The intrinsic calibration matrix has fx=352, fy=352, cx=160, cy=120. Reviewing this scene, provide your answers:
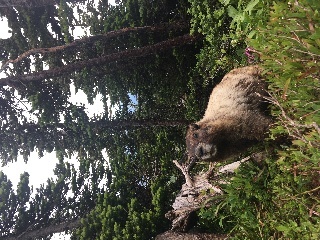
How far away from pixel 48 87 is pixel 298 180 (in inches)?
363

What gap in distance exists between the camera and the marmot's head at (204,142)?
557 centimetres

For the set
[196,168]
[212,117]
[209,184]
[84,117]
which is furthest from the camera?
[84,117]

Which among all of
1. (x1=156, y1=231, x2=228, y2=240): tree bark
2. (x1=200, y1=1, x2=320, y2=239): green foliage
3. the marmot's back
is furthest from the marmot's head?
(x1=156, y1=231, x2=228, y2=240): tree bark

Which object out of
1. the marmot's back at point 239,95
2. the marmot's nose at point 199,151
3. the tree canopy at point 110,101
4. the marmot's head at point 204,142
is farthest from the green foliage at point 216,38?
the marmot's nose at point 199,151

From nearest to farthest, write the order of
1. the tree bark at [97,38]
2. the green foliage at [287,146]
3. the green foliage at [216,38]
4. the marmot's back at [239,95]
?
the green foliage at [287,146]
the marmot's back at [239,95]
the green foliage at [216,38]
the tree bark at [97,38]

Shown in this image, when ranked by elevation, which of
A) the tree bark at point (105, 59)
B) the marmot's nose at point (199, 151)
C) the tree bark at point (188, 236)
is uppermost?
the tree bark at point (105, 59)

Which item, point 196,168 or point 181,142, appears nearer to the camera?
point 196,168

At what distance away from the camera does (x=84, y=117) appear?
12008 millimetres

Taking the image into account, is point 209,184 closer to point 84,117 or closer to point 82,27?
point 84,117

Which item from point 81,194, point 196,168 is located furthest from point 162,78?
point 81,194

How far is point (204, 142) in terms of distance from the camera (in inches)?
219

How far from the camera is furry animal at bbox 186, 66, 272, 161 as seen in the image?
5.63 m

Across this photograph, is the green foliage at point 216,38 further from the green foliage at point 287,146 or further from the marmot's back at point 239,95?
the green foliage at point 287,146

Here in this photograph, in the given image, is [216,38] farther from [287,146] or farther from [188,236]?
[188,236]
